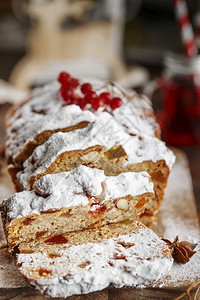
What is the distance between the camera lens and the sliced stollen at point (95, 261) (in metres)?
2.41

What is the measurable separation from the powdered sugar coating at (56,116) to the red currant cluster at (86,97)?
43 millimetres

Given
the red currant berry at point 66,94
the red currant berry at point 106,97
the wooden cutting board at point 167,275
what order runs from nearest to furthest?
the wooden cutting board at point 167,275 → the red currant berry at point 106,97 → the red currant berry at point 66,94

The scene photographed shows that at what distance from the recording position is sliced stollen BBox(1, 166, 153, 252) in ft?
8.47

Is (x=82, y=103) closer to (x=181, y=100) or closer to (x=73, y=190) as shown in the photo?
(x=73, y=190)

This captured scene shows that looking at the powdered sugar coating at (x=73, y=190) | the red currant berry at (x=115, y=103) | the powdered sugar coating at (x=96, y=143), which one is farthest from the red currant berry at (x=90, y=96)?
the powdered sugar coating at (x=73, y=190)

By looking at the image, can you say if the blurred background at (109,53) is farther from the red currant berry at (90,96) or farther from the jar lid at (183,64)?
the red currant berry at (90,96)

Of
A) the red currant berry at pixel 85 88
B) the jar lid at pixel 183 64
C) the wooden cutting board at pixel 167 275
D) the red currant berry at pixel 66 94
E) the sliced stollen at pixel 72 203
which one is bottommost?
the wooden cutting board at pixel 167 275

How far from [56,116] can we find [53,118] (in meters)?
0.03

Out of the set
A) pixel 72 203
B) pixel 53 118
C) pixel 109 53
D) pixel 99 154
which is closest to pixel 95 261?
pixel 72 203

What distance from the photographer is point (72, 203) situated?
8.49ft

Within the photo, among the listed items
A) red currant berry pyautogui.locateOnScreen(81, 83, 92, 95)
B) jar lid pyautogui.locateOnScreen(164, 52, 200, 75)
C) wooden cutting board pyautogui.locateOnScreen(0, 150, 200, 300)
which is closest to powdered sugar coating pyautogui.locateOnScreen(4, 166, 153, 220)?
wooden cutting board pyautogui.locateOnScreen(0, 150, 200, 300)

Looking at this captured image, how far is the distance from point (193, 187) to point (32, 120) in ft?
4.54

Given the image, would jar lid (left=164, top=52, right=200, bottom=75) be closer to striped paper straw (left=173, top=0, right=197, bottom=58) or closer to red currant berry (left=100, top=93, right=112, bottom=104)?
striped paper straw (left=173, top=0, right=197, bottom=58)

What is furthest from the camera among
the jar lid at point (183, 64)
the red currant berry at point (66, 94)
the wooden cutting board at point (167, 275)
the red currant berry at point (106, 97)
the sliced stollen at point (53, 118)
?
the jar lid at point (183, 64)
